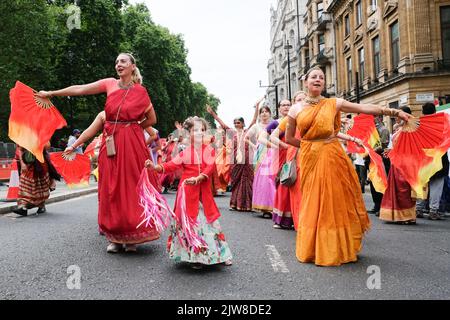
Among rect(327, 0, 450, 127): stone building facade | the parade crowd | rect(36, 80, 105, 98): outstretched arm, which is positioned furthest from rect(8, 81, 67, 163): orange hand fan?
rect(327, 0, 450, 127): stone building facade

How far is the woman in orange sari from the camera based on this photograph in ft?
15.7

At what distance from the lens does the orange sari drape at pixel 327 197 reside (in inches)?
188

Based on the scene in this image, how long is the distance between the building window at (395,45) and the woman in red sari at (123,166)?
24.8 meters

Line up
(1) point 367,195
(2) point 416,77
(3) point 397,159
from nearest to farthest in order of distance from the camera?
(3) point 397,159 → (1) point 367,195 → (2) point 416,77

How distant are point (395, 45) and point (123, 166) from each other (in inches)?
1025

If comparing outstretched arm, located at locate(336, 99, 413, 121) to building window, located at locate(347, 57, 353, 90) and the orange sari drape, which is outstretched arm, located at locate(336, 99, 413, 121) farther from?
building window, located at locate(347, 57, 353, 90)

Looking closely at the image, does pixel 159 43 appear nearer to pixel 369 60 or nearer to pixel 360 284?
pixel 369 60

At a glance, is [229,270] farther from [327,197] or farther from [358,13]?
[358,13]

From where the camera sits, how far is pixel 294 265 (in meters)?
4.78

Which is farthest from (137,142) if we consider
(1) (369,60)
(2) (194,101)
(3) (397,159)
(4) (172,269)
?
(2) (194,101)

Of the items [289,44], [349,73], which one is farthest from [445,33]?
[289,44]

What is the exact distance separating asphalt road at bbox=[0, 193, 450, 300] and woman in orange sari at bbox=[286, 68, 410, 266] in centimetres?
20

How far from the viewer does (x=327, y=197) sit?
4.87 m
